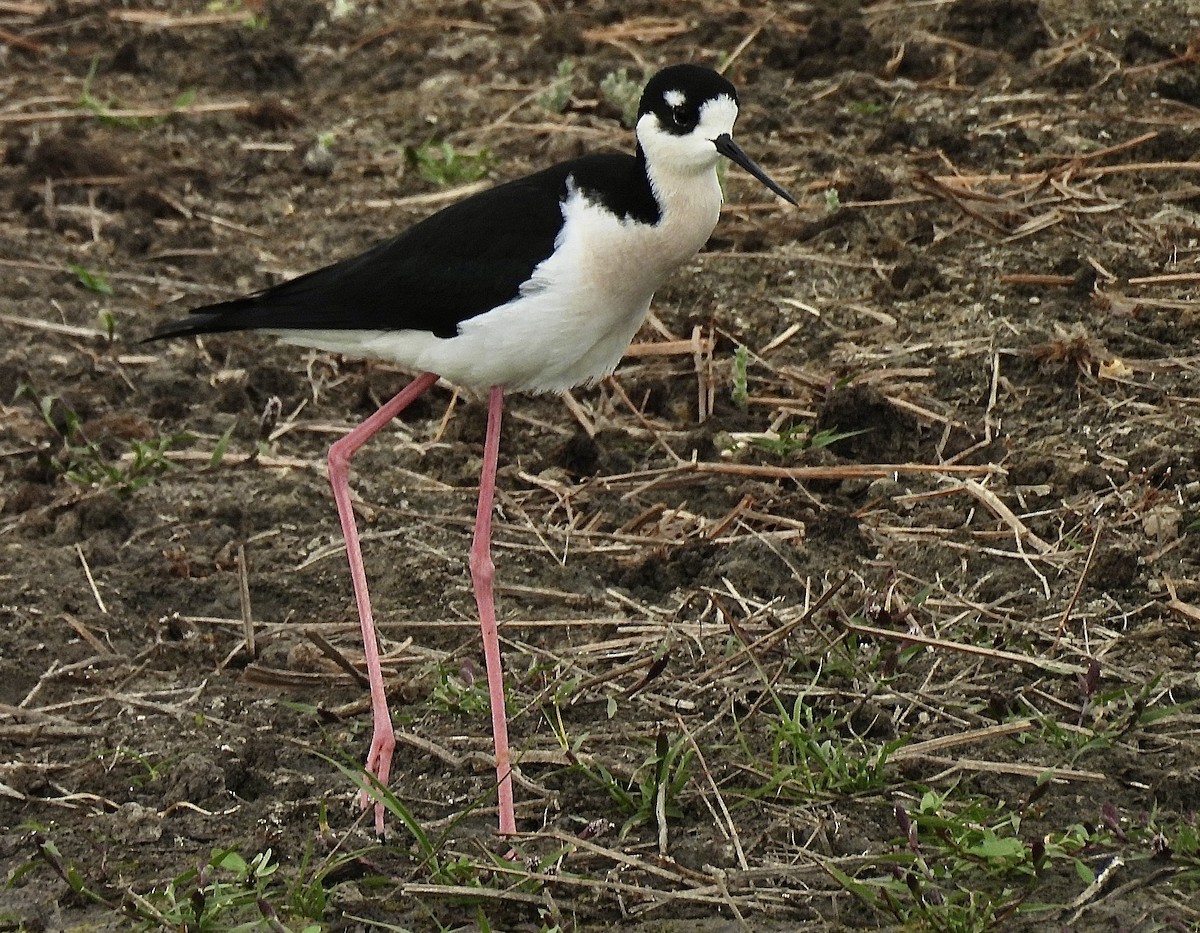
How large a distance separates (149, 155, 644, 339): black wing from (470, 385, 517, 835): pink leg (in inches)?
10.1

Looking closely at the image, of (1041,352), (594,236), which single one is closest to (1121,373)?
(1041,352)

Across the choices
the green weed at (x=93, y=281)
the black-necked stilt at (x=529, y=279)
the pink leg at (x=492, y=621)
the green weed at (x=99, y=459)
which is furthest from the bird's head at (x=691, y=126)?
the green weed at (x=93, y=281)

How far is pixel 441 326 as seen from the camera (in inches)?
162

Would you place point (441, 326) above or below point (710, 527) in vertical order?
above

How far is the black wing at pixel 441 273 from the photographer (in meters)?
4.06

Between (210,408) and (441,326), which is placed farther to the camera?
(210,408)

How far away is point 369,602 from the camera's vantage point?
4.32 metres

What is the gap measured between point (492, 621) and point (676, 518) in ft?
2.99

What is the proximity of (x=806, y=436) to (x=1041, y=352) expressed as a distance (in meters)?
0.69

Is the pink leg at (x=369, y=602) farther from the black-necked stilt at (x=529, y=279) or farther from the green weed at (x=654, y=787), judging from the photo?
the green weed at (x=654, y=787)

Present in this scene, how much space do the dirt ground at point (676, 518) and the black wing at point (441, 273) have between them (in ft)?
2.42

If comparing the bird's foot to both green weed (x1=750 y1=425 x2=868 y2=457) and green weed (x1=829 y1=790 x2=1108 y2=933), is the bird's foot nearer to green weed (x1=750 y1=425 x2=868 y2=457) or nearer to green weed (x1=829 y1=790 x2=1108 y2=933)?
green weed (x1=829 y1=790 x2=1108 y2=933)

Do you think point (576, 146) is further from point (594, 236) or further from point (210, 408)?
point (594, 236)

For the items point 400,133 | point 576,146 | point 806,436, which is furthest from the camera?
point 400,133
